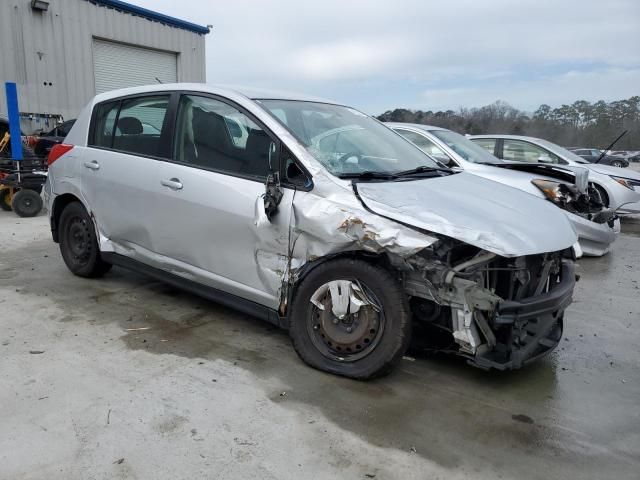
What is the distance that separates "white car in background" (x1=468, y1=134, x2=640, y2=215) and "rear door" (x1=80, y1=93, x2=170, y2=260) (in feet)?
20.3

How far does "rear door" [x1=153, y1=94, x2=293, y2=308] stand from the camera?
3355 mm

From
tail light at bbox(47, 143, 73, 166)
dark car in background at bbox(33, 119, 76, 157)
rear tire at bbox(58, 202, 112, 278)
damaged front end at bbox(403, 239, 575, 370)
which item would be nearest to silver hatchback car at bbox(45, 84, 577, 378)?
damaged front end at bbox(403, 239, 575, 370)

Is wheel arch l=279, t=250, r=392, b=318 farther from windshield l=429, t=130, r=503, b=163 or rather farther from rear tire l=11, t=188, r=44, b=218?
rear tire l=11, t=188, r=44, b=218

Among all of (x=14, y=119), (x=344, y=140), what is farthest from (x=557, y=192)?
(x=14, y=119)

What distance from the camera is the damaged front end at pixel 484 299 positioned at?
9.18 ft

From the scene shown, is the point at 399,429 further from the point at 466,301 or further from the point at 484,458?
the point at 466,301

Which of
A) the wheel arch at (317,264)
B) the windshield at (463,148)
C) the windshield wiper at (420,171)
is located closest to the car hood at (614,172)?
the windshield at (463,148)

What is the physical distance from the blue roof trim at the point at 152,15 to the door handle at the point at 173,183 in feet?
43.9

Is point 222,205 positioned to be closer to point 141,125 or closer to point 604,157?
point 141,125

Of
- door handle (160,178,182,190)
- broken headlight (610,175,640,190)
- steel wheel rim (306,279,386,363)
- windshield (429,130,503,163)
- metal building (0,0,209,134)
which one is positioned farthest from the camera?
metal building (0,0,209,134)

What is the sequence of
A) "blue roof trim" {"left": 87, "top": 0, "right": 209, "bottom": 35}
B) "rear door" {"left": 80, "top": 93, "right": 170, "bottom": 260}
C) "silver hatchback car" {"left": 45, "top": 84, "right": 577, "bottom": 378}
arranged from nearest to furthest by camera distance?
"silver hatchback car" {"left": 45, "top": 84, "right": 577, "bottom": 378}
"rear door" {"left": 80, "top": 93, "right": 170, "bottom": 260}
"blue roof trim" {"left": 87, "top": 0, "right": 209, "bottom": 35}

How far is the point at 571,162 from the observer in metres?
8.66

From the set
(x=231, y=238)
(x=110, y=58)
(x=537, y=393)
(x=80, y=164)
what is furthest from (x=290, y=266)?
(x=110, y=58)

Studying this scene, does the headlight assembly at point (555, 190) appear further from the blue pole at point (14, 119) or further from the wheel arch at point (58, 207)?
the blue pole at point (14, 119)
